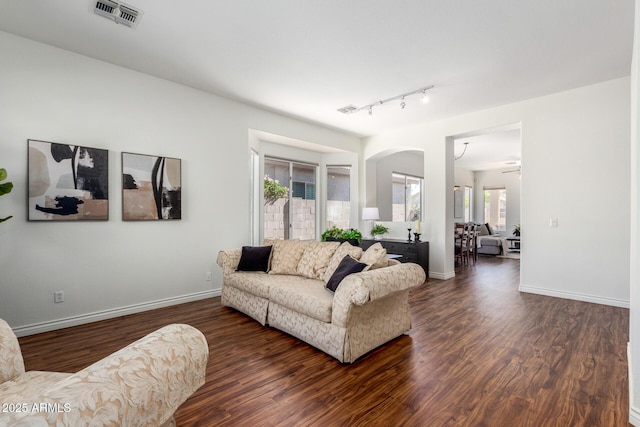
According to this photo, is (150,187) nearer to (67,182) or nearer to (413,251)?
(67,182)

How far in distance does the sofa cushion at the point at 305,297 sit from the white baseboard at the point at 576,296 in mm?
3457

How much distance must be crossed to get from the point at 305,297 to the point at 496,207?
36.2 ft

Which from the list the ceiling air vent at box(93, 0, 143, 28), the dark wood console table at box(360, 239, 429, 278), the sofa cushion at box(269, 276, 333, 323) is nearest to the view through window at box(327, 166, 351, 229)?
the dark wood console table at box(360, 239, 429, 278)

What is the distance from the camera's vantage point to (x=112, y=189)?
3.57m

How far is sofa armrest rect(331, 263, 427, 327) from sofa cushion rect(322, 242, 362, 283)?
55cm

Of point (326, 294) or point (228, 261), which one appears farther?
point (228, 261)

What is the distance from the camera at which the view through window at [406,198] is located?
8141 mm

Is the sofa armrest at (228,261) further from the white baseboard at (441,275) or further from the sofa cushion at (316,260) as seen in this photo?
the white baseboard at (441,275)

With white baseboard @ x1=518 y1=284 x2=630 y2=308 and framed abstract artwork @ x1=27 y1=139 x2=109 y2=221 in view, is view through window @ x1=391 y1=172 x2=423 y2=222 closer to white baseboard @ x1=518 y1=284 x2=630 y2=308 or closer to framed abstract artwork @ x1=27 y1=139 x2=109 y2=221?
white baseboard @ x1=518 y1=284 x2=630 y2=308

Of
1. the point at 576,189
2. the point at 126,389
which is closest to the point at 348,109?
the point at 576,189

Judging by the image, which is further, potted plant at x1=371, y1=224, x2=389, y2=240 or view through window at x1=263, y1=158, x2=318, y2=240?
potted plant at x1=371, y1=224, x2=389, y2=240

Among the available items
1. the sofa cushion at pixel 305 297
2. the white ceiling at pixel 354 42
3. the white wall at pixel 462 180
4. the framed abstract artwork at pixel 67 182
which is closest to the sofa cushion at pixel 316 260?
the sofa cushion at pixel 305 297

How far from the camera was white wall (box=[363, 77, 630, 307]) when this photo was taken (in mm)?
3941

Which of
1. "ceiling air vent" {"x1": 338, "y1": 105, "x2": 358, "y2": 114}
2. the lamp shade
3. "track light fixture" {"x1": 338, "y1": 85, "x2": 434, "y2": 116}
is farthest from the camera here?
the lamp shade
